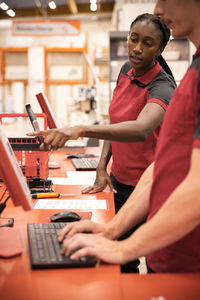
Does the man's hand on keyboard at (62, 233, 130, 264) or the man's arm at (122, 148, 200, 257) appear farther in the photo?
the man's hand on keyboard at (62, 233, 130, 264)

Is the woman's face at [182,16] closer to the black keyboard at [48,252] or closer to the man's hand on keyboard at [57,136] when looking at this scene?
the man's hand on keyboard at [57,136]

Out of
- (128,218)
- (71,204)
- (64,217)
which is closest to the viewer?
(128,218)

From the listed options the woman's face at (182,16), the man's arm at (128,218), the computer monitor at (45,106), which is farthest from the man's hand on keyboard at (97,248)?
the computer monitor at (45,106)

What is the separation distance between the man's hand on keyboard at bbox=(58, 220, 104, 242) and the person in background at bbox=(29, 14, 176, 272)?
0.52 m

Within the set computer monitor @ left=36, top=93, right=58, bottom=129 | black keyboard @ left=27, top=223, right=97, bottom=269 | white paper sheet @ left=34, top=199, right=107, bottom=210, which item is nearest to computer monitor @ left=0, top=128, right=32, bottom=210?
black keyboard @ left=27, top=223, right=97, bottom=269

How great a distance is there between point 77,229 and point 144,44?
3.71ft

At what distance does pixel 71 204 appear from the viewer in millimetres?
1844

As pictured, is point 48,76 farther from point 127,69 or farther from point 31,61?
point 127,69

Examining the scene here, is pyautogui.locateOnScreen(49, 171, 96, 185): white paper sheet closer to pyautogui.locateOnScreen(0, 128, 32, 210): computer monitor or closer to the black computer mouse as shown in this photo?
the black computer mouse

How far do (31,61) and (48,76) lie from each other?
0.77m

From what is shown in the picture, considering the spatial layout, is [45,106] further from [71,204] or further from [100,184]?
[71,204]

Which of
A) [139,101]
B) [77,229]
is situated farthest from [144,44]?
[77,229]

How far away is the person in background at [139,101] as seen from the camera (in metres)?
1.84

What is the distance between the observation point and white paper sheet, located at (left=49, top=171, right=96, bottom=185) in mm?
2365
